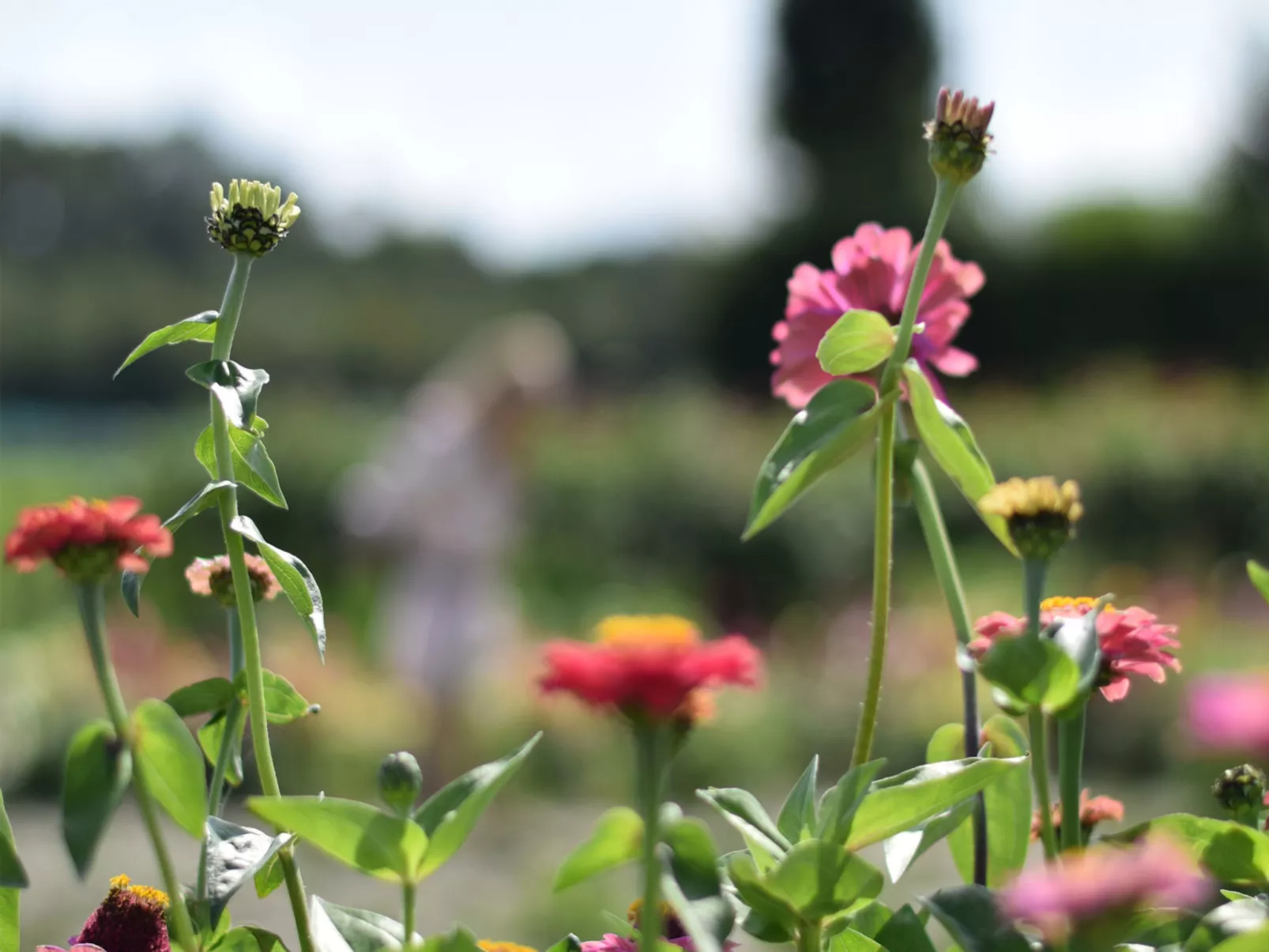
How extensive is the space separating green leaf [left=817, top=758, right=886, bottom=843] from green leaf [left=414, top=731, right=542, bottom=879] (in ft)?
0.27

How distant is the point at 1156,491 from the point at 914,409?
603 cm

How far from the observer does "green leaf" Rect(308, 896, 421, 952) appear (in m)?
0.34

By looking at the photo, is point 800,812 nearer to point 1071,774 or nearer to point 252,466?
point 1071,774

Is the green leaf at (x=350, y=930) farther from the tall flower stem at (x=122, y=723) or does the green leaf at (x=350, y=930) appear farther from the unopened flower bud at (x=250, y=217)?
the unopened flower bud at (x=250, y=217)

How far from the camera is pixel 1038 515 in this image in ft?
1.11

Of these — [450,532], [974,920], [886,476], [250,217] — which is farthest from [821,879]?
[450,532]

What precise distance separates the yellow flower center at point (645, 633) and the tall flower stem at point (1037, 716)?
0.08 meters

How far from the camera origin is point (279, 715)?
1.31 ft

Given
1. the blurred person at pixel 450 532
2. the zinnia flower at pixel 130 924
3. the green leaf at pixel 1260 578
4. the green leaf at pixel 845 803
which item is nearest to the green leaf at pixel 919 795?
the green leaf at pixel 845 803

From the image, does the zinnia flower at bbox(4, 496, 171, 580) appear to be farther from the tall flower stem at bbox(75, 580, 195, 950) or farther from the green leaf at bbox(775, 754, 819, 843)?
the green leaf at bbox(775, 754, 819, 843)

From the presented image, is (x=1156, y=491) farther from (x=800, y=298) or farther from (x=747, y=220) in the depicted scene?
(x=747, y=220)

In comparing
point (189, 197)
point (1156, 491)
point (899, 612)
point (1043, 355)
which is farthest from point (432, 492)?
point (189, 197)

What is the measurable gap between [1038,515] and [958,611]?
6cm

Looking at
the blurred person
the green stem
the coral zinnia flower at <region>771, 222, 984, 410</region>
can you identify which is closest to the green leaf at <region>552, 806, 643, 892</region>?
the green stem
